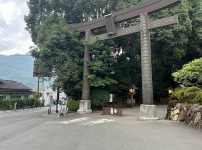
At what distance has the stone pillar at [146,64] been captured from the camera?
79.8 ft

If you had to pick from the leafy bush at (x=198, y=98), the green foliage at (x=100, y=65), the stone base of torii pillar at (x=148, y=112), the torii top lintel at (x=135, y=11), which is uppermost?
the torii top lintel at (x=135, y=11)

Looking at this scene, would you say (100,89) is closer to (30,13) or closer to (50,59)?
(50,59)

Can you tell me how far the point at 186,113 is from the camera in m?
19.5

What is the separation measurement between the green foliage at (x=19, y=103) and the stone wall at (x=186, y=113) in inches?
1262

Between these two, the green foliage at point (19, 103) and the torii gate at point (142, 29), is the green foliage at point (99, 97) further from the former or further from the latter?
the green foliage at point (19, 103)

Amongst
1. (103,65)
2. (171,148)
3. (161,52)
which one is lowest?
(171,148)

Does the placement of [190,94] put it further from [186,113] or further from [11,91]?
[11,91]

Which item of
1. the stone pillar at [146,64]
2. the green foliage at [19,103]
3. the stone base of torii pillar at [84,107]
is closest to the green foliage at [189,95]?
the stone pillar at [146,64]

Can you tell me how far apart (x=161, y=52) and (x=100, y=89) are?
10882mm

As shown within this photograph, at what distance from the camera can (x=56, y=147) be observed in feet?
36.4

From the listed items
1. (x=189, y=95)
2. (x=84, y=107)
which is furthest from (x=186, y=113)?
(x=84, y=107)

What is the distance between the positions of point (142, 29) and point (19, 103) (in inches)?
1319

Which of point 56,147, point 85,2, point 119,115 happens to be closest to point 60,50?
point 85,2

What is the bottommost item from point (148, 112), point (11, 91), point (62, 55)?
point (148, 112)
